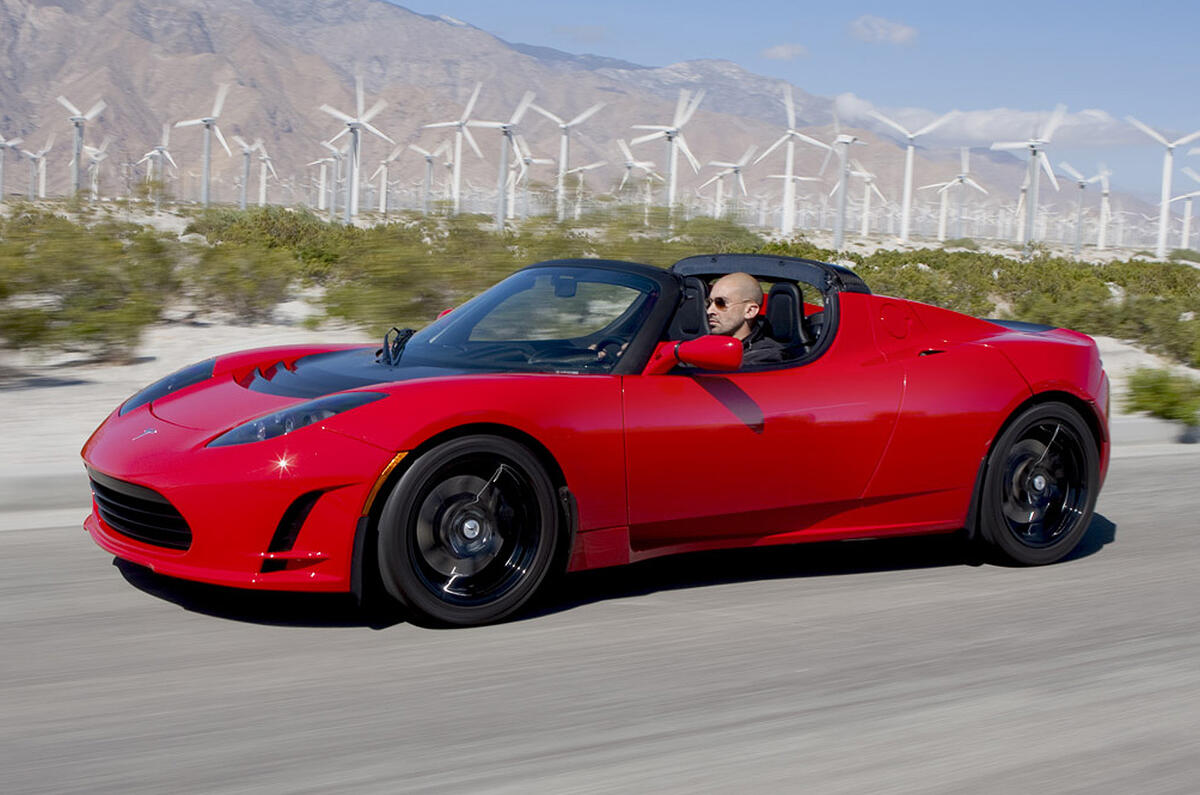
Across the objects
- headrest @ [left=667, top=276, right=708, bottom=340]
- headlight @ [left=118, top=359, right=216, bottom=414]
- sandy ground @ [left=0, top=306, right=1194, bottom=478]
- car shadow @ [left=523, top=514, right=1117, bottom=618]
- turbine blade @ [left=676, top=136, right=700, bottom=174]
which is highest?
turbine blade @ [left=676, top=136, right=700, bottom=174]

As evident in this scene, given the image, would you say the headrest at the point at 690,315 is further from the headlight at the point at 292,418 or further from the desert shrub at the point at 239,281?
the desert shrub at the point at 239,281

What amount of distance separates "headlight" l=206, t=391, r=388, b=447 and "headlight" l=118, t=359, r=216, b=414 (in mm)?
925

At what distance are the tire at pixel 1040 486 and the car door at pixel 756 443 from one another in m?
0.71

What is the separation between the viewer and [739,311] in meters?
5.50

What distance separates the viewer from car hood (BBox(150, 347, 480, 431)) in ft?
15.0

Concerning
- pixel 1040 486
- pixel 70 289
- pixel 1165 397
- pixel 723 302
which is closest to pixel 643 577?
pixel 723 302

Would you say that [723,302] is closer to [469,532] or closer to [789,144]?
[469,532]

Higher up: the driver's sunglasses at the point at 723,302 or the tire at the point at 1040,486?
the driver's sunglasses at the point at 723,302

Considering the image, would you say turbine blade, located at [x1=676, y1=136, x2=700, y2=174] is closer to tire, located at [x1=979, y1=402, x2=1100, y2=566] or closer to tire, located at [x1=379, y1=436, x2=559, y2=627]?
tire, located at [x1=979, y1=402, x2=1100, y2=566]

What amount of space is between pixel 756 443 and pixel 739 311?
0.75 meters

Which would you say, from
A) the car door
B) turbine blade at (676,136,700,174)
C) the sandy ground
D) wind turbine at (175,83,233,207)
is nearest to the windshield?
the car door

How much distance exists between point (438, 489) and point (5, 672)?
A: 139cm

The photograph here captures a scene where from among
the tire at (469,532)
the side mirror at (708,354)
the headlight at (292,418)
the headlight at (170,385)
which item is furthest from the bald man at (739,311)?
the headlight at (170,385)

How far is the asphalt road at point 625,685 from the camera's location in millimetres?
3271
